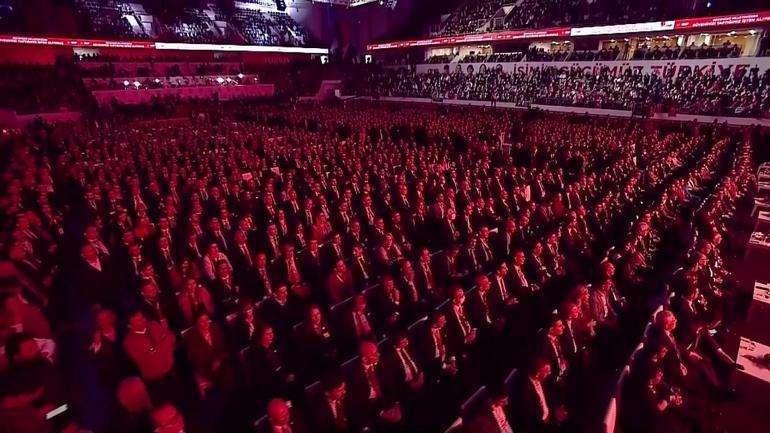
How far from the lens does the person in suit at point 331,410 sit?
3412mm

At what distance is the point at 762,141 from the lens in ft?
45.7

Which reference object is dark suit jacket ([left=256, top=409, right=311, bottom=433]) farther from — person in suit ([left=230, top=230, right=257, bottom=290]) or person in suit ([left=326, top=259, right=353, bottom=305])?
person in suit ([left=230, top=230, right=257, bottom=290])

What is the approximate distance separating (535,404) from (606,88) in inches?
849

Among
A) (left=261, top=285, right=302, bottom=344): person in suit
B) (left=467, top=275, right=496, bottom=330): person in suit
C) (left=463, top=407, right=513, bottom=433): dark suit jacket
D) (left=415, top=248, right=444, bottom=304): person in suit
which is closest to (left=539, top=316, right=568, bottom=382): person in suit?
(left=467, top=275, right=496, bottom=330): person in suit

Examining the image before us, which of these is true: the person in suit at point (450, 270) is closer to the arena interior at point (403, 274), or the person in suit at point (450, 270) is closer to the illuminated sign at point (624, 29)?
the arena interior at point (403, 274)

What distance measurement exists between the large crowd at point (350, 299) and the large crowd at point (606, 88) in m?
9.09

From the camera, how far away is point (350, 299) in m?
5.01

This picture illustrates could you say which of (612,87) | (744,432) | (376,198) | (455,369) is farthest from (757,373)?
(612,87)

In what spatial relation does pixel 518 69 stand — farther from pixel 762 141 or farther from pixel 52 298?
pixel 52 298

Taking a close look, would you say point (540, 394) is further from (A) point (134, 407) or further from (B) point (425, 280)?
(A) point (134, 407)

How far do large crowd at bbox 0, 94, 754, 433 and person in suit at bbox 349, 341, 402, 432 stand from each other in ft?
0.07

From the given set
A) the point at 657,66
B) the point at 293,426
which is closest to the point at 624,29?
the point at 657,66

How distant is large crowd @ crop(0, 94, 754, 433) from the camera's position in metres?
3.74

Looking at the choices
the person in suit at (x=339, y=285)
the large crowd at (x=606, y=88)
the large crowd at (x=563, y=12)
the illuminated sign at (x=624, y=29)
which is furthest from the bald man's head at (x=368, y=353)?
the large crowd at (x=563, y=12)
